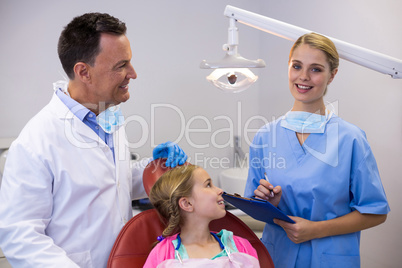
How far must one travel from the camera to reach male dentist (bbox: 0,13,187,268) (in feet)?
3.26

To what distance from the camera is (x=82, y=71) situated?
4.08ft

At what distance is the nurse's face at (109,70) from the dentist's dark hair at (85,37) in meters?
0.02

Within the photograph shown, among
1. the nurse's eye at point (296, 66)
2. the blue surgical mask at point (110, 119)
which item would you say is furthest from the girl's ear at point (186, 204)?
the nurse's eye at point (296, 66)

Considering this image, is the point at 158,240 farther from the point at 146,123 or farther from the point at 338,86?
the point at 146,123

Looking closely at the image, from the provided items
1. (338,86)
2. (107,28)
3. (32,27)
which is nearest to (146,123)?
(32,27)

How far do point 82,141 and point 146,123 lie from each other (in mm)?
1490

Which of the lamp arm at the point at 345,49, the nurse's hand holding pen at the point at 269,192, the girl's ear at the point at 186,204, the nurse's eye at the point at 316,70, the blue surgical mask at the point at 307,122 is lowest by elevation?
the girl's ear at the point at 186,204

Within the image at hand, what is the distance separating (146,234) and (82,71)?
0.57 m

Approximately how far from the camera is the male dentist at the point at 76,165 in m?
0.99

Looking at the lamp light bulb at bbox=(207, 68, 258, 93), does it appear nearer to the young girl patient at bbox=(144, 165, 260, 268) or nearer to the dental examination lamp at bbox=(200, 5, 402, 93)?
the dental examination lamp at bbox=(200, 5, 402, 93)

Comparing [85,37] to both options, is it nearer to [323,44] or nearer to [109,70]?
[109,70]

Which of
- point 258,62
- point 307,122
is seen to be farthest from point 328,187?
point 258,62

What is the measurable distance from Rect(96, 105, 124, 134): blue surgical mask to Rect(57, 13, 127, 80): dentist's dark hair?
175 millimetres

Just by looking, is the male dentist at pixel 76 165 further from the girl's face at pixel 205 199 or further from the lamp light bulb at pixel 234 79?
the lamp light bulb at pixel 234 79
